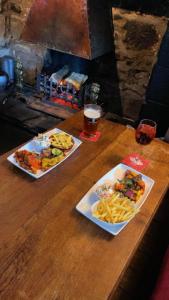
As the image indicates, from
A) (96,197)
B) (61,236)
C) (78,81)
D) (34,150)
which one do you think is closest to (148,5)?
(78,81)

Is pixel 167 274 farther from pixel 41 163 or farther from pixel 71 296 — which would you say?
pixel 41 163

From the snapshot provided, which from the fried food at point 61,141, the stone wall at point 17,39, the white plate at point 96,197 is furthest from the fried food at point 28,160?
the stone wall at point 17,39

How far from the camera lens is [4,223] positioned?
877 mm

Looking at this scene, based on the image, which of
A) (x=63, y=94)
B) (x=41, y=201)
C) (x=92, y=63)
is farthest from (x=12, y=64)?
(x=41, y=201)

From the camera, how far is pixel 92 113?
1385mm

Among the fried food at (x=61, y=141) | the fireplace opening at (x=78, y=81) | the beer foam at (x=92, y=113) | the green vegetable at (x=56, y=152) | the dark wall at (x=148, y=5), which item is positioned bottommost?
the fireplace opening at (x=78, y=81)

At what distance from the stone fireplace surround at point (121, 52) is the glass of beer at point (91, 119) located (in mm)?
1047

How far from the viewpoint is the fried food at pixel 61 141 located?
123 cm

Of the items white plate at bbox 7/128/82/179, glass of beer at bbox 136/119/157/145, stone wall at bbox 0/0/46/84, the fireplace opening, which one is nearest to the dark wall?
the fireplace opening

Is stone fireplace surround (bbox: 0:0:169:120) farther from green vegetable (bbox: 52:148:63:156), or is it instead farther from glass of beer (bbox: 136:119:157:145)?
green vegetable (bbox: 52:148:63:156)

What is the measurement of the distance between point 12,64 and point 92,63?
959 millimetres

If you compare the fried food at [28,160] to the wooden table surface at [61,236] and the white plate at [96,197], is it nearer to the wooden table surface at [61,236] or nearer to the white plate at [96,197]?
the wooden table surface at [61,236]

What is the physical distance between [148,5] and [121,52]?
42cm

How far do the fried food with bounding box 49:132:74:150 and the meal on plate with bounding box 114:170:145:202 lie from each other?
32 centimetres
